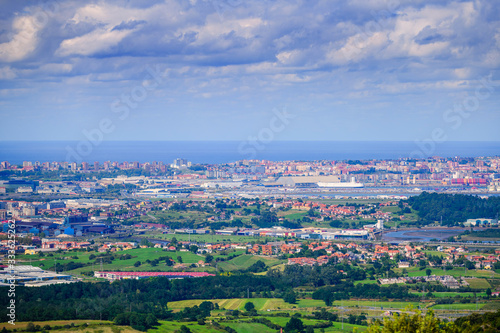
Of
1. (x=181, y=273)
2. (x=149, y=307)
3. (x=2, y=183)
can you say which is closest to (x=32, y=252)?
(x=181, y=273)

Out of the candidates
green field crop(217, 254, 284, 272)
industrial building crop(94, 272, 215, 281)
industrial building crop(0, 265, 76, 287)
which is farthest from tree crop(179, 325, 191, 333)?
green field crop(217, 254, 284, 272)

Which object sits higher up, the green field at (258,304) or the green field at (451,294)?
the green field at (451,294)

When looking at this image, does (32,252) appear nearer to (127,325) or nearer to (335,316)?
(127,325)

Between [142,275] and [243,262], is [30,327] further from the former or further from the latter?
[243,262]

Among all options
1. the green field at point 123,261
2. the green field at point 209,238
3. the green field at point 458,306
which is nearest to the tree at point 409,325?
the green field at point 458,306

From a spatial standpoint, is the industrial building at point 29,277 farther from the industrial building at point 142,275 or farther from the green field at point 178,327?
the green field at point 178,327

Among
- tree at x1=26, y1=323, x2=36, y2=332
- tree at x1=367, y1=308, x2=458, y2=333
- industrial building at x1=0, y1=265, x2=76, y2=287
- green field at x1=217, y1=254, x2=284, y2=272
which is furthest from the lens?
green field at x1=217, y1=254, x2=284, y2=272

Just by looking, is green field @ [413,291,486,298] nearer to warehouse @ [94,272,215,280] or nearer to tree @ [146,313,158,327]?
warehouse @ [94,272,215,280]

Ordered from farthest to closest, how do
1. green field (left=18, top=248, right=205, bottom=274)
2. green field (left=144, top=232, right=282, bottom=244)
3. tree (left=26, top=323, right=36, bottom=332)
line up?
1. green field (left=144, top=232, right=282, bottom=244)
2. green field (left=18, top=248, right=205, bottom=274)
3. tree (left=26, top=323, right=36, bottom=332)

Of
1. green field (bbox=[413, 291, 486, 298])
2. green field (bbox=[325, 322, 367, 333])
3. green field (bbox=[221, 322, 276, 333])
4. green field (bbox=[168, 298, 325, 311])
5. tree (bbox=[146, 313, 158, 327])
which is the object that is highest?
tree (bbox=[146, 313, 158, 327])
